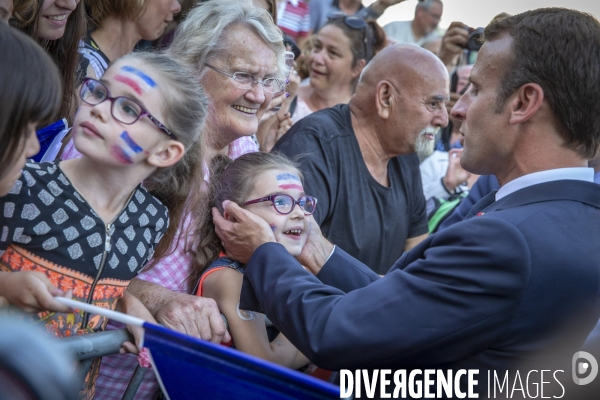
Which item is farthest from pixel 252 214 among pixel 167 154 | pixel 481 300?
pixel 481 300

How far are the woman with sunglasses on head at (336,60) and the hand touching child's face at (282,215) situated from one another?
2846 mm

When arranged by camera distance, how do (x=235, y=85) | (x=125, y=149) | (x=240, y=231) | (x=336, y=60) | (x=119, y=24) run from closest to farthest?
(x=125, y=149)
(x=240, y=231)
(x=235, y=85)
(x=119, y=24)
(x=336, y=60)

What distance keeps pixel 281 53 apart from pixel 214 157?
0.59 meters

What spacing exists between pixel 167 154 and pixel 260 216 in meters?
0.57

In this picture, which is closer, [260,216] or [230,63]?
[260,216]

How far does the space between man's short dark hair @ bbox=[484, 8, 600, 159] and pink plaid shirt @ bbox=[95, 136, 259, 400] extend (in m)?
1.31

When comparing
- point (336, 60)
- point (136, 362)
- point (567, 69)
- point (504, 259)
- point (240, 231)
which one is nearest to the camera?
point (504, 259)

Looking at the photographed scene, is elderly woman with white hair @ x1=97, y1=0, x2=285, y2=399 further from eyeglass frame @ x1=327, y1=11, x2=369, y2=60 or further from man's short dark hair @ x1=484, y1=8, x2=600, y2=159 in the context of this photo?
eyeglass frame @ x1=327, y1=11, x2=369, y2=60

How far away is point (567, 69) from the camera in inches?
81.9

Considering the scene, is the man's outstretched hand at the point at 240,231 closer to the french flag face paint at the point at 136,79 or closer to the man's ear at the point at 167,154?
the man's ear at the point at 167,154

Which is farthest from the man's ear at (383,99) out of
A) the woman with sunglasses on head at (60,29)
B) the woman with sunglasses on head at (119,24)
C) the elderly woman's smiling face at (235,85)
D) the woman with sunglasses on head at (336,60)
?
the woman with sunglasses on head at (60,29)

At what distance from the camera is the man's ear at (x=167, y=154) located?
81.4 inches

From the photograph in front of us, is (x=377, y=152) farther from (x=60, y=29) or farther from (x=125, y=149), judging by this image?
(x=125, y=149)

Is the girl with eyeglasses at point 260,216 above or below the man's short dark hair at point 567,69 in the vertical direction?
below
